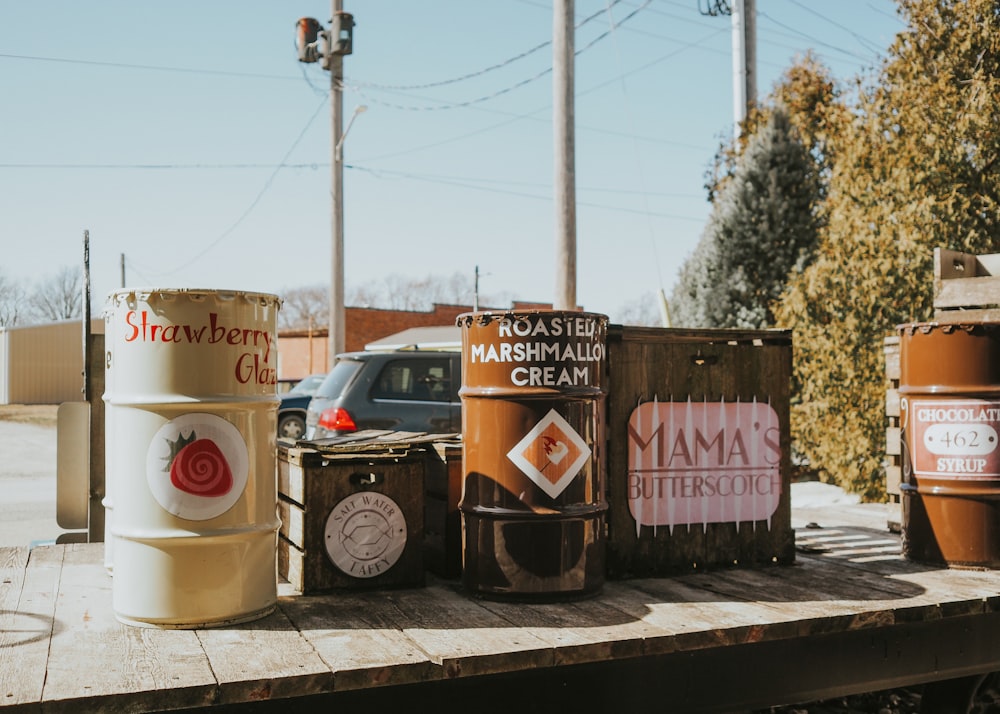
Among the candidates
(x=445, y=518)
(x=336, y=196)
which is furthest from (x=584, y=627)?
(x=336, y=196)

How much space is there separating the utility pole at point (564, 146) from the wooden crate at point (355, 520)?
23.2 ft

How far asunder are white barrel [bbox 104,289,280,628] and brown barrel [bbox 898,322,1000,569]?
124 inches

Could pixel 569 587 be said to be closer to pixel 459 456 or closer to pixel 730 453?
pixel 459 456

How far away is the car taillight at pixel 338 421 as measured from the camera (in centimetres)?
970

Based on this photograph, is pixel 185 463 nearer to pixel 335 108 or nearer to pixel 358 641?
pixel 358 641

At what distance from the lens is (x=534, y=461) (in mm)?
3654

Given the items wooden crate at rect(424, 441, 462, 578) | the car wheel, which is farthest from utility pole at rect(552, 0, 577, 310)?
the car wheel

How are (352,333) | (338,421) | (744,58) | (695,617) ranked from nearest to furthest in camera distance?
1. (695,617)
2. (338,421)
3. (744,58)
4. (352,333)

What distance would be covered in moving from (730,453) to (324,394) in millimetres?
6615

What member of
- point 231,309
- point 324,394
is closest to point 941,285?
point 231,309

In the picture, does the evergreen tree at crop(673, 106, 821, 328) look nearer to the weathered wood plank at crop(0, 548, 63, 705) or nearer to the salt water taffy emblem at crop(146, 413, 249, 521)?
the weathered wood plank at crop(0, 548, 63, 705)

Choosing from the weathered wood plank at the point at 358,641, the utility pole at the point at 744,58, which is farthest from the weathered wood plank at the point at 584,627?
the utility pole at the point at 744,58

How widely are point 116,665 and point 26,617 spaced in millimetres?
759

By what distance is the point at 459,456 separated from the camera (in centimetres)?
414
